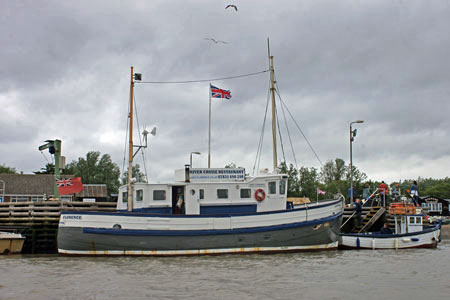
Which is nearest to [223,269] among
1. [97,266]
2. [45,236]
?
[97,266]

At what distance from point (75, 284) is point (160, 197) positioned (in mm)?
7787

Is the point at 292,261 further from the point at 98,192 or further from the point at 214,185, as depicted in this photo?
the point at 98,192

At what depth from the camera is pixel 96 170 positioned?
7181 cm

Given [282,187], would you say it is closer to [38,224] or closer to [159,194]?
[159,194]

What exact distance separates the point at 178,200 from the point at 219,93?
673 centimetres

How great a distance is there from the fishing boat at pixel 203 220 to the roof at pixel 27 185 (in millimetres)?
32870

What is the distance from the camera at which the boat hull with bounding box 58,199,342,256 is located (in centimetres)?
1870

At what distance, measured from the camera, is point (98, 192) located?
52.1m

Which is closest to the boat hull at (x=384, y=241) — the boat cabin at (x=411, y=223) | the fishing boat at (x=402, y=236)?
the fishing boat at (x=402, y=236)

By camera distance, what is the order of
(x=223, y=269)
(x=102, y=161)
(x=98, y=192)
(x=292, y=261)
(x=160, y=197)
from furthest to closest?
(x=102, y=161)
(x=98, y=192)
(x=160, y=197)
(x=292, y=261)
(x=223, y=269)

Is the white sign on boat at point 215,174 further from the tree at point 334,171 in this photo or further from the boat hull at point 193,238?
the tree at point 334,171

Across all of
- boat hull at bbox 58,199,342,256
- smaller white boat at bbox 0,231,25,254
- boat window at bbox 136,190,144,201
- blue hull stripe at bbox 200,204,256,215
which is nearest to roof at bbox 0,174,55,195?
smaller white boat at bbox 0,231,25,254

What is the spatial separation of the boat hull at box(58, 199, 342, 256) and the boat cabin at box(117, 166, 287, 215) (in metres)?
1.05

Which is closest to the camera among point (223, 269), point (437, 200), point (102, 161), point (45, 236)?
point (223, 269)
